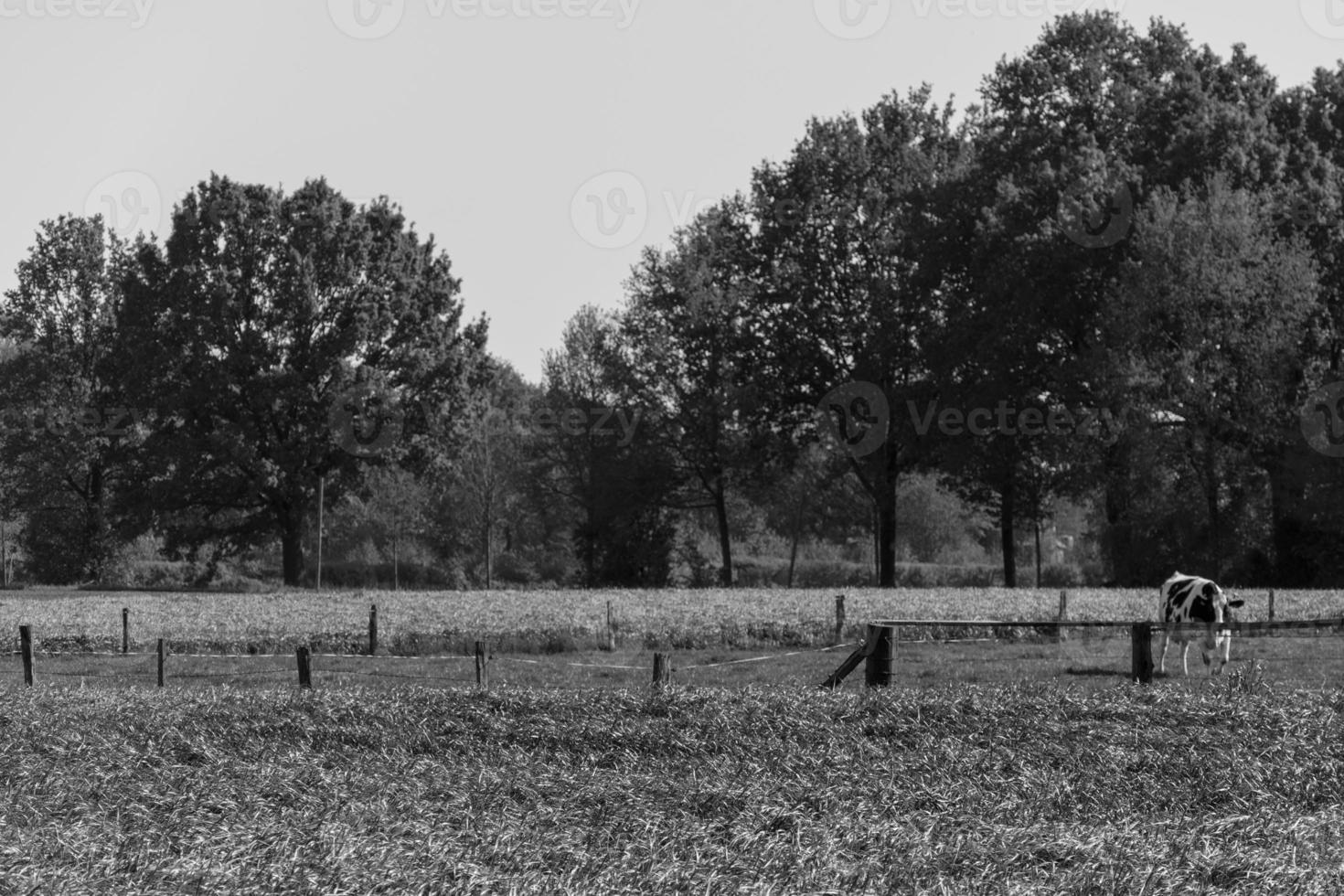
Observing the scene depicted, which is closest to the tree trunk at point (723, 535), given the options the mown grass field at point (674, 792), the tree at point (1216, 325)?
the tree at point (1216, 325)

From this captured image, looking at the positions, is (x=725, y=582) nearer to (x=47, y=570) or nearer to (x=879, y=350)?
(x=879, y=350)

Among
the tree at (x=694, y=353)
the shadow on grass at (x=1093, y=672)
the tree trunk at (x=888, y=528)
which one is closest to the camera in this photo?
the shadow on grass at (x=1093, y=672)

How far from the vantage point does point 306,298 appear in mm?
60906

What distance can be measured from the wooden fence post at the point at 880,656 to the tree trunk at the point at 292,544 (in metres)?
47.4

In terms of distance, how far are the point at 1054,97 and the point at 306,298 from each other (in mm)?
31868

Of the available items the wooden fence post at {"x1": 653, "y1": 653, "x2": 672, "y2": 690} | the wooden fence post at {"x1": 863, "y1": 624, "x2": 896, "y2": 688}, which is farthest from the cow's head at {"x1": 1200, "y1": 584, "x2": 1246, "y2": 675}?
the wooden fence post at {"x1": 653, "y1": 653, "x2": 672, "y2": 690}

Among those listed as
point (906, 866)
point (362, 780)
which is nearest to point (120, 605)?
point (362, 780)

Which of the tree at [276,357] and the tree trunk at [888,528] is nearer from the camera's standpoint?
the tree at [276,357]

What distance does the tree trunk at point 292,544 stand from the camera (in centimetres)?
6191

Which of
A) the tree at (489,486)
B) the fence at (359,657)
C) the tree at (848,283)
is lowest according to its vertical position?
the fence at (359,657)

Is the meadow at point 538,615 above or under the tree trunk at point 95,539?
under

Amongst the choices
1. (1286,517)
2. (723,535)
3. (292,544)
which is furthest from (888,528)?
(292,544)

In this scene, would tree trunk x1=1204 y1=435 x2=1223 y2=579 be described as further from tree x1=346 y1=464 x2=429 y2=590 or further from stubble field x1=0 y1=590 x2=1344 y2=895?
tree x1=346 y1=464 x2=429 y2=590

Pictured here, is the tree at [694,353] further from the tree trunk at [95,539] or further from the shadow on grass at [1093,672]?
the shadow on grass at [1093,672]
